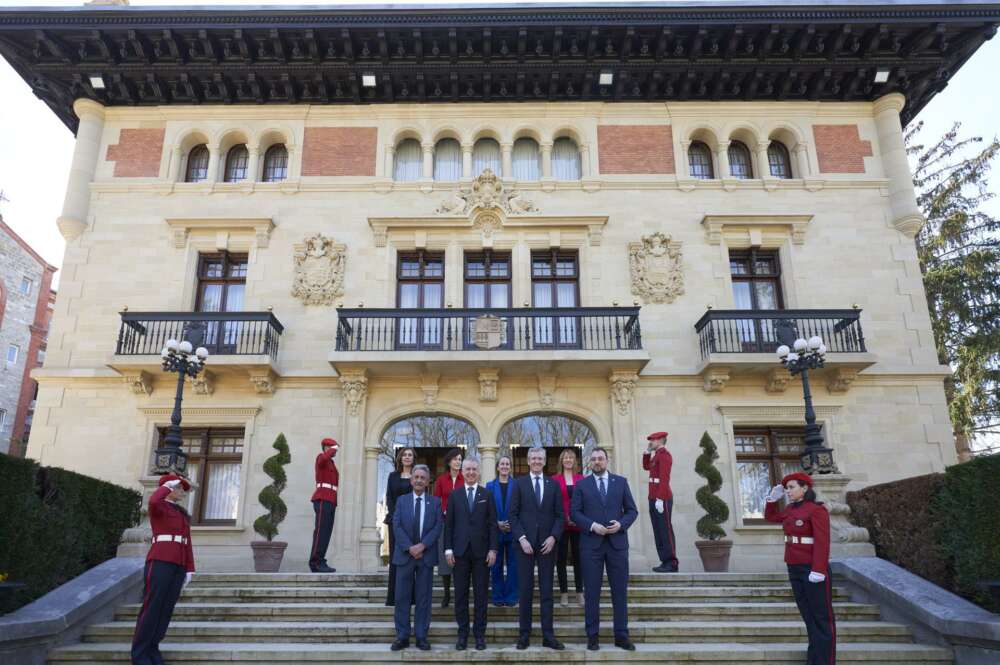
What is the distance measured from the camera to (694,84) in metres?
15.9

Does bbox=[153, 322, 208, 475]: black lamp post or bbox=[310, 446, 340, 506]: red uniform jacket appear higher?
bbox=[153, 322, 208, 475]: black lamp post

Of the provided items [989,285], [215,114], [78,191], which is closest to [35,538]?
[78,191]

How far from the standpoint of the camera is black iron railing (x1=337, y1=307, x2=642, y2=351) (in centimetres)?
1355

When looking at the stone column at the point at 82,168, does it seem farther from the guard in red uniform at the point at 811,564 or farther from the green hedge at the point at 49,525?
the guard in red uniform at the point at 811,564

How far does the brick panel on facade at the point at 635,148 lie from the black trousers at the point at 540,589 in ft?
37.0

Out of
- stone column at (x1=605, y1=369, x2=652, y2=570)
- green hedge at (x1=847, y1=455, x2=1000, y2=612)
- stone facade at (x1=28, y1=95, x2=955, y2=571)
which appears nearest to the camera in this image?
green hedge at (x1=847, y1=455, x2=1000, y2=612)

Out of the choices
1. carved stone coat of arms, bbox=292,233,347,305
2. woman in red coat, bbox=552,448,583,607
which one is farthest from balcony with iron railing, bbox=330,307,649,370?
woman in red coat, bbox=552,448,583,607

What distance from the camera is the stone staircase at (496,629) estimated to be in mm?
6344

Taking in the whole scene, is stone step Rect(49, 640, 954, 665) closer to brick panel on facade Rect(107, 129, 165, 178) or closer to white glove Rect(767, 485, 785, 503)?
white glove Rect(767, 485, 785, 503)

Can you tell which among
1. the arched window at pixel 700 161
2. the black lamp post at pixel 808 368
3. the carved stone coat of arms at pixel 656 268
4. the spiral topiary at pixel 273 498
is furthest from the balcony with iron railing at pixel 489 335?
the arched window at pixel 700 161

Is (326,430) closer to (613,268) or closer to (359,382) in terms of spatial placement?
(359,382)

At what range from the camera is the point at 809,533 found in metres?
6.30

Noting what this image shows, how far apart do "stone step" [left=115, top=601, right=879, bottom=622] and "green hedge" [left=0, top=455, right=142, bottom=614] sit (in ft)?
3.25

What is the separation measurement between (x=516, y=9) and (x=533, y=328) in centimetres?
736
